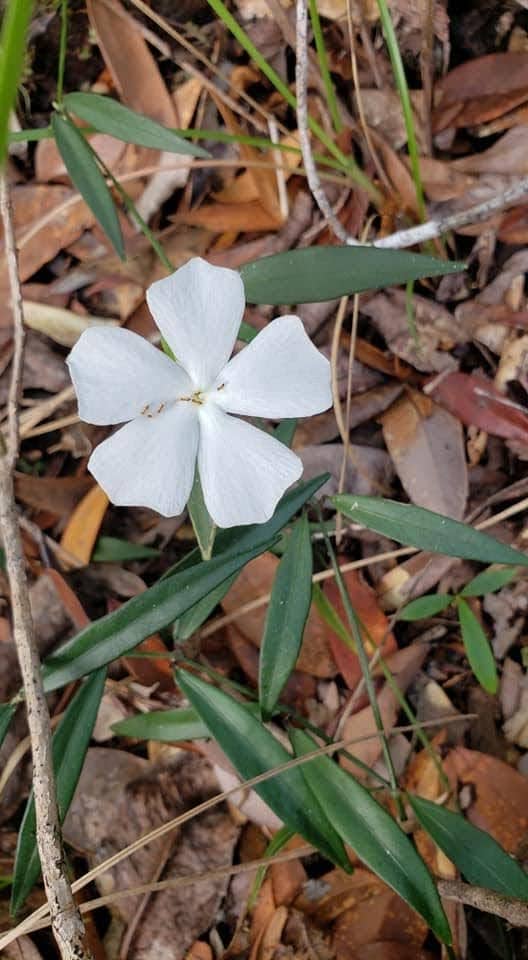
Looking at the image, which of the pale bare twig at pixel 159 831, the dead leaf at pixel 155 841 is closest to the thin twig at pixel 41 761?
the pale bare twig at pixel 159 831

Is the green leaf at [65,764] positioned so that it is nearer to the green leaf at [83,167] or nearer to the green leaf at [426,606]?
the green leaf at [426,606]

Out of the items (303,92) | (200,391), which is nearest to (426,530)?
(200,391)

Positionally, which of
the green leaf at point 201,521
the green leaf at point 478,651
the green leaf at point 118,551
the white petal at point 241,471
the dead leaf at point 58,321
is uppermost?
the white petal at point 241,471

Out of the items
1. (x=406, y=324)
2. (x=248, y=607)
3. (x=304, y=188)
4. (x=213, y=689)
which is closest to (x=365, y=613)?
(x=248, y=607)

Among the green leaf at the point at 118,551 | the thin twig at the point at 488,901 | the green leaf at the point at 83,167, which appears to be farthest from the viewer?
the green leaf at the point at 118,551

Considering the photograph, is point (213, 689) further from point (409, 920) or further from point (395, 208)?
point (395, 208)

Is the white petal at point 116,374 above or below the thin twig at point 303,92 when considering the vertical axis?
below

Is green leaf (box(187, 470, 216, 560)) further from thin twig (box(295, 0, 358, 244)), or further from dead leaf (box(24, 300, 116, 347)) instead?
dead leaf (box(24, 300, 116, 347))
